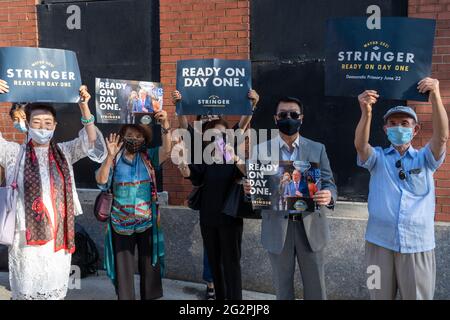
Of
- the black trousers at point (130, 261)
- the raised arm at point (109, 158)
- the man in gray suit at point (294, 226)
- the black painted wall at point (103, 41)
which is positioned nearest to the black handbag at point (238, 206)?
the man in gray suit at point (294, 226)

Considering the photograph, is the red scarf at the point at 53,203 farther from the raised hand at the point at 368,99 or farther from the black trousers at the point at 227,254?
the raised hand at the point at 368,99

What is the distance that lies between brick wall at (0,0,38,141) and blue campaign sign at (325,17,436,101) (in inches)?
169

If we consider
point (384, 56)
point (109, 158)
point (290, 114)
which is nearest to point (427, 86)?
point (384, 56)

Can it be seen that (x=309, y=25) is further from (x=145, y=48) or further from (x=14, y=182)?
(x=14, y=182)

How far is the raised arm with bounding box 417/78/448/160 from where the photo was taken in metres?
3.35

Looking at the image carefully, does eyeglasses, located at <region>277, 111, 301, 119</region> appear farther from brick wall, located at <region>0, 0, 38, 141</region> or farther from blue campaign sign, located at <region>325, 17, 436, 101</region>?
brick wall, located at <region>0, 0, 38, 141</region>

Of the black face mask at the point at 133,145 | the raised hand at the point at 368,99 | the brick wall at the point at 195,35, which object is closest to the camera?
the raised hand at the point at 368,99

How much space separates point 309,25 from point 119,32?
7.71ft

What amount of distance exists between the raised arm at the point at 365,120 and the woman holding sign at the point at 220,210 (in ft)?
3.74

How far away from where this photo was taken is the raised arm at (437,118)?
335cm

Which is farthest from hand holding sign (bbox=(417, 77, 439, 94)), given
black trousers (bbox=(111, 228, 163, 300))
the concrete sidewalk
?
the concrete sidewalk

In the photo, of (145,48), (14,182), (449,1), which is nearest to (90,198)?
(145,48)

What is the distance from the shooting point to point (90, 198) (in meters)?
6.32

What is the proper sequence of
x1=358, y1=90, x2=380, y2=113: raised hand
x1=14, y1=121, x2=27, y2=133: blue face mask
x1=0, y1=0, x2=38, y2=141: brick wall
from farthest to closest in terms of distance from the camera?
x1=0, y1=0, x2=38, y2=141: brick wall, x1=14, y1=121, x2=27, y2=133: blue face mask, x1=358, y1=90, x2=380, y2=113: raised hand
